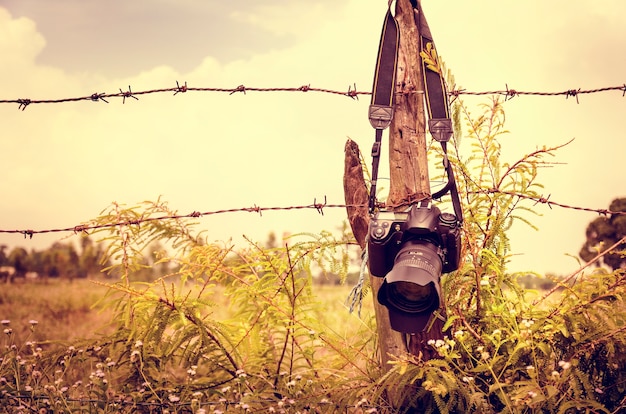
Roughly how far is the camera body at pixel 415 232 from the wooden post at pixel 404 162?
1.16 feet

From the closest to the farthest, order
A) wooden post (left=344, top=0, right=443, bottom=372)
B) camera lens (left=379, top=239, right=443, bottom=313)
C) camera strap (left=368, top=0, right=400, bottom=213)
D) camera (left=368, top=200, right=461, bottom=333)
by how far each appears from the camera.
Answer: camera lens (left=379, top=239, right=443, bottom=313) < camera (left=368, top=200, right=461, bottom=333) < camera strap (left=368, top=0, right=400, bottom=213) < wooden post (left=344, top=0, right=443, bottom=372)

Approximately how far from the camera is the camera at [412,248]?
254 centimetres

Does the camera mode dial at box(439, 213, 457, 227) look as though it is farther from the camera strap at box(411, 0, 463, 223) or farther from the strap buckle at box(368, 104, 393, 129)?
the strap buckle at box(368, 104, 393, 129)

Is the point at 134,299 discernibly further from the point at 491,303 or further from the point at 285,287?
the point at 491,303

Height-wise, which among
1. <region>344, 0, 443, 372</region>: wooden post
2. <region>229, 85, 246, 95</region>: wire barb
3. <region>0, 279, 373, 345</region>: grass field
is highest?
<region>229, 85, 246, 95</region>: wire barb

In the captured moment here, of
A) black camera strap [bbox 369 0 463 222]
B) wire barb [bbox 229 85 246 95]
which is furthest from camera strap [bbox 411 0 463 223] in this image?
wire barb [bbox 229 85 246 95]

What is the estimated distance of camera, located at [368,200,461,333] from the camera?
→ 2541mm

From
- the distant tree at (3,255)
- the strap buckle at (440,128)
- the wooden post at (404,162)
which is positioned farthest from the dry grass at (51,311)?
the strap buckle at (440,128)

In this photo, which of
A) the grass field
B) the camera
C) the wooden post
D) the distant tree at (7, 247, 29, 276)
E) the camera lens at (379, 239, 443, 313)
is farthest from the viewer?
the distant tree at (7, 247, 29, 276)

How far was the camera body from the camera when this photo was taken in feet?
8.39

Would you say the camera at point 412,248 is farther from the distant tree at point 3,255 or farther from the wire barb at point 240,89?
the distant tree at point 3,255

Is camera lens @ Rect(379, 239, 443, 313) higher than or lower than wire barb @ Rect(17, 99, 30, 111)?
lower

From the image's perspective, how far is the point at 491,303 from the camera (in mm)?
3053

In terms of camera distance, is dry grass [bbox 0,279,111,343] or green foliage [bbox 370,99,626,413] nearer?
green foliage [bbox 370,99,626,413]
